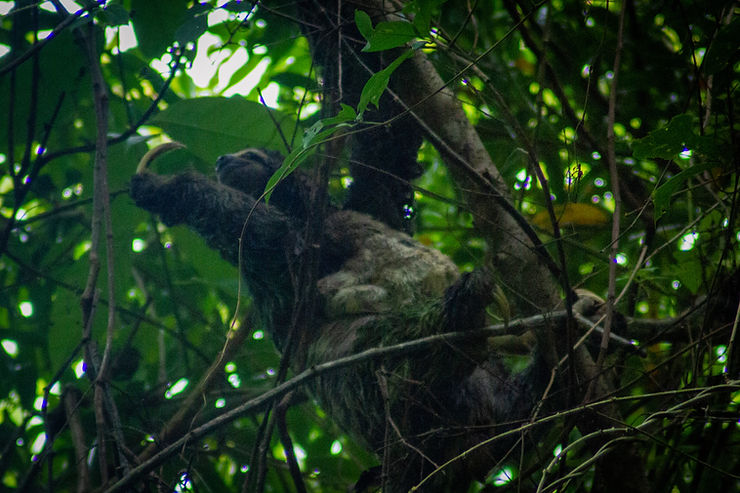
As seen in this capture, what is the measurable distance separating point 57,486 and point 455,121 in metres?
3.19

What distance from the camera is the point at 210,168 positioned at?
468cm

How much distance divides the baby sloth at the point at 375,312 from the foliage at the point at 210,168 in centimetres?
27

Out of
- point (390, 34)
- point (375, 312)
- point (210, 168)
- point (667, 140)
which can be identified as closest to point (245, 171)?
point (210, 168)

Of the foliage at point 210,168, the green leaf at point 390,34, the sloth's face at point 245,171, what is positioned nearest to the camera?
the green leaf at point 390,34

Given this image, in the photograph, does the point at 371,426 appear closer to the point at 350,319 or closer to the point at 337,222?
the point at 350,319

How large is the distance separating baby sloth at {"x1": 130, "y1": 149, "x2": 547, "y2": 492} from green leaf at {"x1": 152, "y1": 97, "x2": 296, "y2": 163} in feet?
1.33

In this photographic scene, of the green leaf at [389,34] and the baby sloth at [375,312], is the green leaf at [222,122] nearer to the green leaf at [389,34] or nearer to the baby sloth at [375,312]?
the baby sloth at [375,312]

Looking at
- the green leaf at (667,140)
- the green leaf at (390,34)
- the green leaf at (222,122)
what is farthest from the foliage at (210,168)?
the green leaf at (390,34)

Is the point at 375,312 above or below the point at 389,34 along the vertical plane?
below

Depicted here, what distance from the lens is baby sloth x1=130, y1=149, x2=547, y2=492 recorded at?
8.94 feet

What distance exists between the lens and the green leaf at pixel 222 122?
3.62m

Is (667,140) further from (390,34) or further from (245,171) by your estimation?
(245,171)

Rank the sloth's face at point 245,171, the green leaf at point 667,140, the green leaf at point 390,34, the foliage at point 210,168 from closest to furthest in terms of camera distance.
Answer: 1. the green leaf at point 390,34
2. the green leaf at point 667,140
3. the foliage at point 210,168
4. the sloth's face at point 245,171

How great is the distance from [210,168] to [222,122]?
1.08 m
